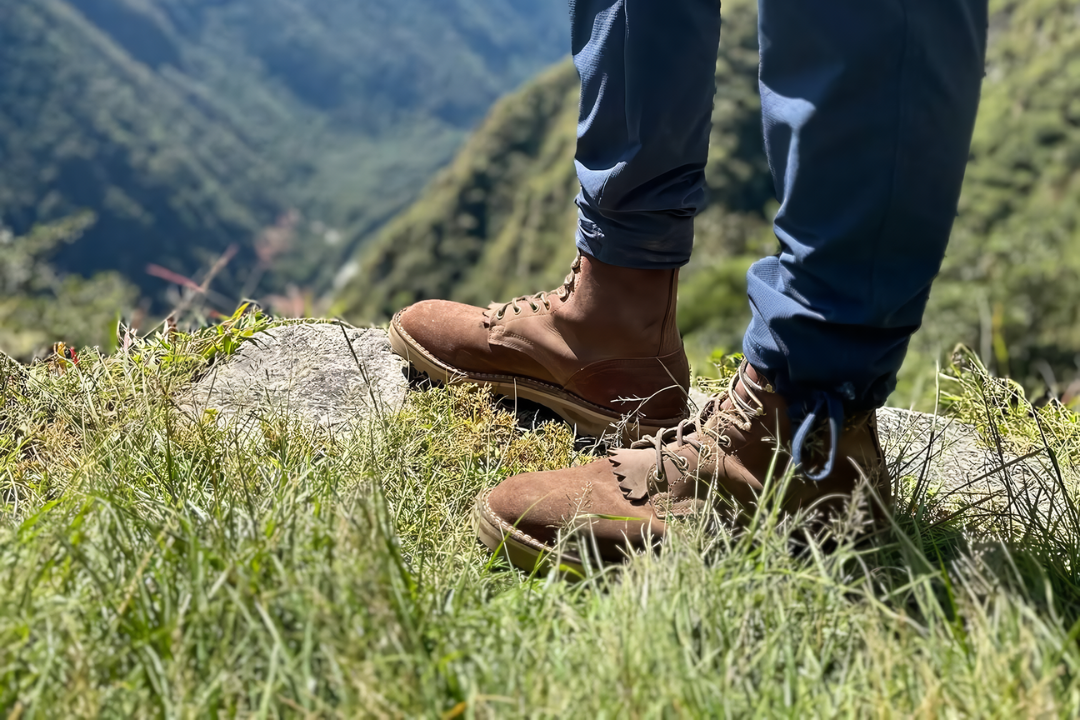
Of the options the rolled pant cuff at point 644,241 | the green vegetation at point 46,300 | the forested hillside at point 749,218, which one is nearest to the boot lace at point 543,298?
the rolled pant cuff at point 644,241

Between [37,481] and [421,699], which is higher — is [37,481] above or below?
below

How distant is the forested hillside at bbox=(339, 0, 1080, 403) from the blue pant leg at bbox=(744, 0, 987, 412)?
1685 mm

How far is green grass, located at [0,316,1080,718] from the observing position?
1.03 m

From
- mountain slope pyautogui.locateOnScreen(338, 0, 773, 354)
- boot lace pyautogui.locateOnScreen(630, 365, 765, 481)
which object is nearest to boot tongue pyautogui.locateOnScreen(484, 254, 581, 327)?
boot lace pyautogui.locateOnScreen(630, 365, 765, 481)

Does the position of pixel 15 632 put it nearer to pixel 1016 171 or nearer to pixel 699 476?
pixel 699 476

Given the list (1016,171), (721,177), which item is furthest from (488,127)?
(1016,171)

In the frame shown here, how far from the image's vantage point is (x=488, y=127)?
325 ft

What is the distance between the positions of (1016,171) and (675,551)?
2279 inches

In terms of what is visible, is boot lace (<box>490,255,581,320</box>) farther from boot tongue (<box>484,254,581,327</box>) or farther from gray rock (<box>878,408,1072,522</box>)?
gray rock (<box>878,408,1072,522</box>)

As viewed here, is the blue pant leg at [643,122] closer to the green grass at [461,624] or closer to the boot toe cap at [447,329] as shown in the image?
the boot toe cap at [447,329]

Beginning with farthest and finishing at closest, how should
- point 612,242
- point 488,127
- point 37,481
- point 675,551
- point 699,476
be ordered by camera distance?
1. point 488,127
2. point 612,242
3. point 37,481
4. point 699,476
5. point 675,551

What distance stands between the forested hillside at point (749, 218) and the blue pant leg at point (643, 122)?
55.7 inches

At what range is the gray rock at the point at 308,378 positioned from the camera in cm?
223

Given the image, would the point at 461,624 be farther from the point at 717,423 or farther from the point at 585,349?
the point at 585,349
